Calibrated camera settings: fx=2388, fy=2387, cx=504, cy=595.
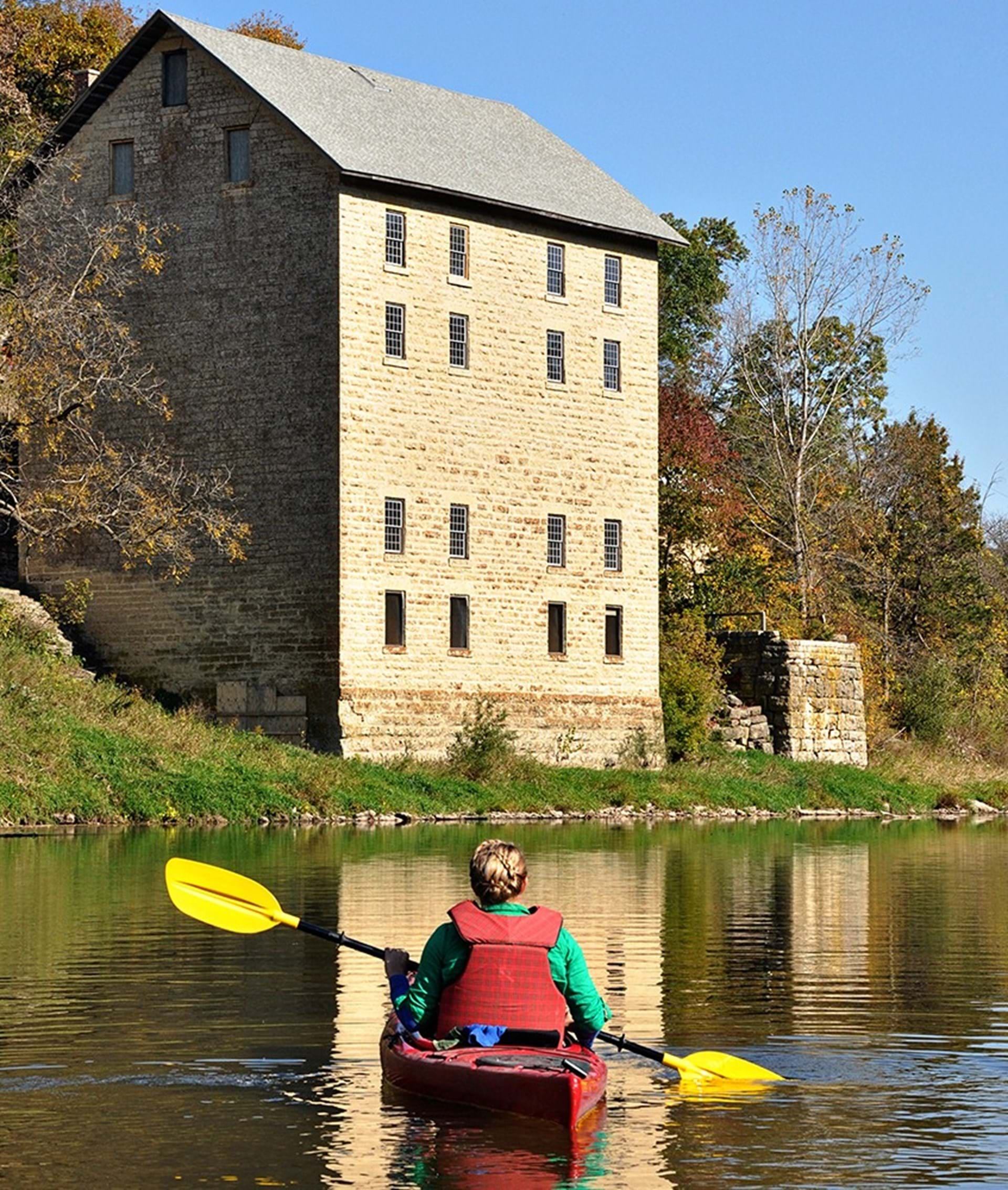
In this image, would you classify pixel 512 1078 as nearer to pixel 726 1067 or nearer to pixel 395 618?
pixel 726 1067

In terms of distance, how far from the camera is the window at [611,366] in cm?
5309

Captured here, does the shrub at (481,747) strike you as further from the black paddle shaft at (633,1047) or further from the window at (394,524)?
the black paddle shaft at (633,1047)

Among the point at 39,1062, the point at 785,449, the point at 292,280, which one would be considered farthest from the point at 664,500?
the point at 39,1062

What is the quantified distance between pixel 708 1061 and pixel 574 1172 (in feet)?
8.07

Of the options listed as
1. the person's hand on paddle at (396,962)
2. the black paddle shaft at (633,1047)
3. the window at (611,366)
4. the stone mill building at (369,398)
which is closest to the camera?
the black paddle shaft at (633,1047)

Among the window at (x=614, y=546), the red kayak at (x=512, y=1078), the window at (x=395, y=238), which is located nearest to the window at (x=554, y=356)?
the window at (x=614, y=546)

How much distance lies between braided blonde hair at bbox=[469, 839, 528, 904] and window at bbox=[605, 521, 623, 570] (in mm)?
40484

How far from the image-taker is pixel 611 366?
53281mm

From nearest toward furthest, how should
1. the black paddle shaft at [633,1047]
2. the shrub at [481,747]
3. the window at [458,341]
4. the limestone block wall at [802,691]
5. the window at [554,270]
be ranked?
the black paddle shaft at [633,1047]
the shrub at [481,747]
the window at [458,341]
the window at [554,270]
the limestone block wall at [802,691]

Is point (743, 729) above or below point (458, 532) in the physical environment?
below

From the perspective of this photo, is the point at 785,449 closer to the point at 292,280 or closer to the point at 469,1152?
the point at 292,280

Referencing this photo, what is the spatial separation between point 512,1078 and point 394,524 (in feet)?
118

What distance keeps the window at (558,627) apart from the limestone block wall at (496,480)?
13cm

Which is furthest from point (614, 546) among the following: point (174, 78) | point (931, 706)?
point (174, 78)
